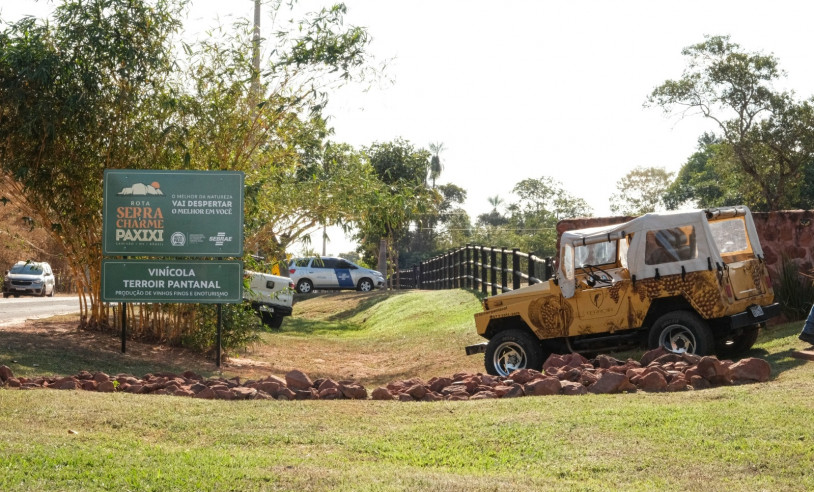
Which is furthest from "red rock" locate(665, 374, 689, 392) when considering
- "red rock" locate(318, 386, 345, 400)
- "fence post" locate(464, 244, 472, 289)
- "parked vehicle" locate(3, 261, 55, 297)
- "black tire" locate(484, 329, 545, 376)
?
"parked vehicle" locate(3, 261, 55, 297)

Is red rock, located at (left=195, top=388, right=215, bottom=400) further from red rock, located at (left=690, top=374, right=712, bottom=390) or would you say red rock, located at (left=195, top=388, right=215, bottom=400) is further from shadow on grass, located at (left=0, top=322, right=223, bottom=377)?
red rock, located at (left=690, top=374, right=712, bottom=390)

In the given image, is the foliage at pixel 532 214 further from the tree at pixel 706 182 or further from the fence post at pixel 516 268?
the fence post at pixel 516 268

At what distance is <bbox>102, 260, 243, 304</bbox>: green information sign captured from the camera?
15281 mm

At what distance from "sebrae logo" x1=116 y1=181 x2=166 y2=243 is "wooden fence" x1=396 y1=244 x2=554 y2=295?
7229 millimetres

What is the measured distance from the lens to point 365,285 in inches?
1650

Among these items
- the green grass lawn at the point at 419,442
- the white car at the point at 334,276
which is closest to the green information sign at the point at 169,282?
the green grass lawn at the point at 419,442

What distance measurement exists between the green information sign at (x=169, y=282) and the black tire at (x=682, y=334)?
6.58 meters

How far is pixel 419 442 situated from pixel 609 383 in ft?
9.73

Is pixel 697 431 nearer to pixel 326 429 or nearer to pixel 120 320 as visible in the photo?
pixel 326 429

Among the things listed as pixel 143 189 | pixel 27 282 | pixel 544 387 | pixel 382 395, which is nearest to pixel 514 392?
pixel 544 387

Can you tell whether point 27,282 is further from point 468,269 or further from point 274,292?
point 274,292

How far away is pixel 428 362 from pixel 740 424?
1004cm

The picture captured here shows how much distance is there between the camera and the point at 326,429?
820 cm

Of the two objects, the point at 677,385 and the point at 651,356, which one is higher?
the point at 651,356
